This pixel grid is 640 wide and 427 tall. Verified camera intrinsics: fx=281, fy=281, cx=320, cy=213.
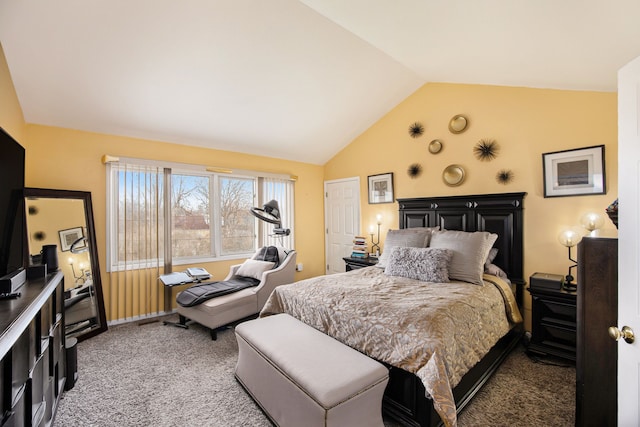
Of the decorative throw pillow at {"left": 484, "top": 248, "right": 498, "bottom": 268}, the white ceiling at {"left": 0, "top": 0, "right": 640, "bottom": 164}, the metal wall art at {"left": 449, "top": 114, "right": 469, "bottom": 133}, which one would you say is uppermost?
the white ceiling at {"left": 0, "top": 0, "right": 640, "bottom": 164}

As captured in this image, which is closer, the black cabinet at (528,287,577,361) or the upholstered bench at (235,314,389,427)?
the upholstered bench at (235,314,389,427)

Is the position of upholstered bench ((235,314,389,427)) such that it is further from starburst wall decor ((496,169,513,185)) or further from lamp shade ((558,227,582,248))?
starburst wall decor ((496,169,513,185))

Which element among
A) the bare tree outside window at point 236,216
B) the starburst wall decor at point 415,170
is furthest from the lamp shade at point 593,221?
the bare tree outside window at point 236,216

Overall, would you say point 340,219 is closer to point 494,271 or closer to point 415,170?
point 415,170

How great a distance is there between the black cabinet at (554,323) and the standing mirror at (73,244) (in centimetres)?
449

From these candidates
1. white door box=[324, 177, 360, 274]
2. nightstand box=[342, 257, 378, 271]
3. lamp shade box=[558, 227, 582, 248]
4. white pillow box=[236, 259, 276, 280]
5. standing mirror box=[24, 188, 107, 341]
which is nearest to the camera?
lamp shade box=[558, 227, 582, 248]

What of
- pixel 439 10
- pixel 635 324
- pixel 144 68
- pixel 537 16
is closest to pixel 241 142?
pixel 144 68

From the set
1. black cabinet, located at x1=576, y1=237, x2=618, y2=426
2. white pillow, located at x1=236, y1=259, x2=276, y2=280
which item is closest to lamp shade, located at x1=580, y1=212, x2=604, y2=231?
black cabinet, located at x1=576, y1=237, x2=618, y2=426

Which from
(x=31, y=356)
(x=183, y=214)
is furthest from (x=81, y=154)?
(x=31, y=356)

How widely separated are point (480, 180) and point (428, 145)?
86 cm

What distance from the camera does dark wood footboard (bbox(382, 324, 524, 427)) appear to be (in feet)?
5.52

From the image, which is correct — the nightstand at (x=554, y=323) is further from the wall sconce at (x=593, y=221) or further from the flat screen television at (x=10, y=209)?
the flat screen television at (x=10, y=209)

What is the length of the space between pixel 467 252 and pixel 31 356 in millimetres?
3221

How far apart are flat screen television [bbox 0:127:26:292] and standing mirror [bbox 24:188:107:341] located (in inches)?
40.6
